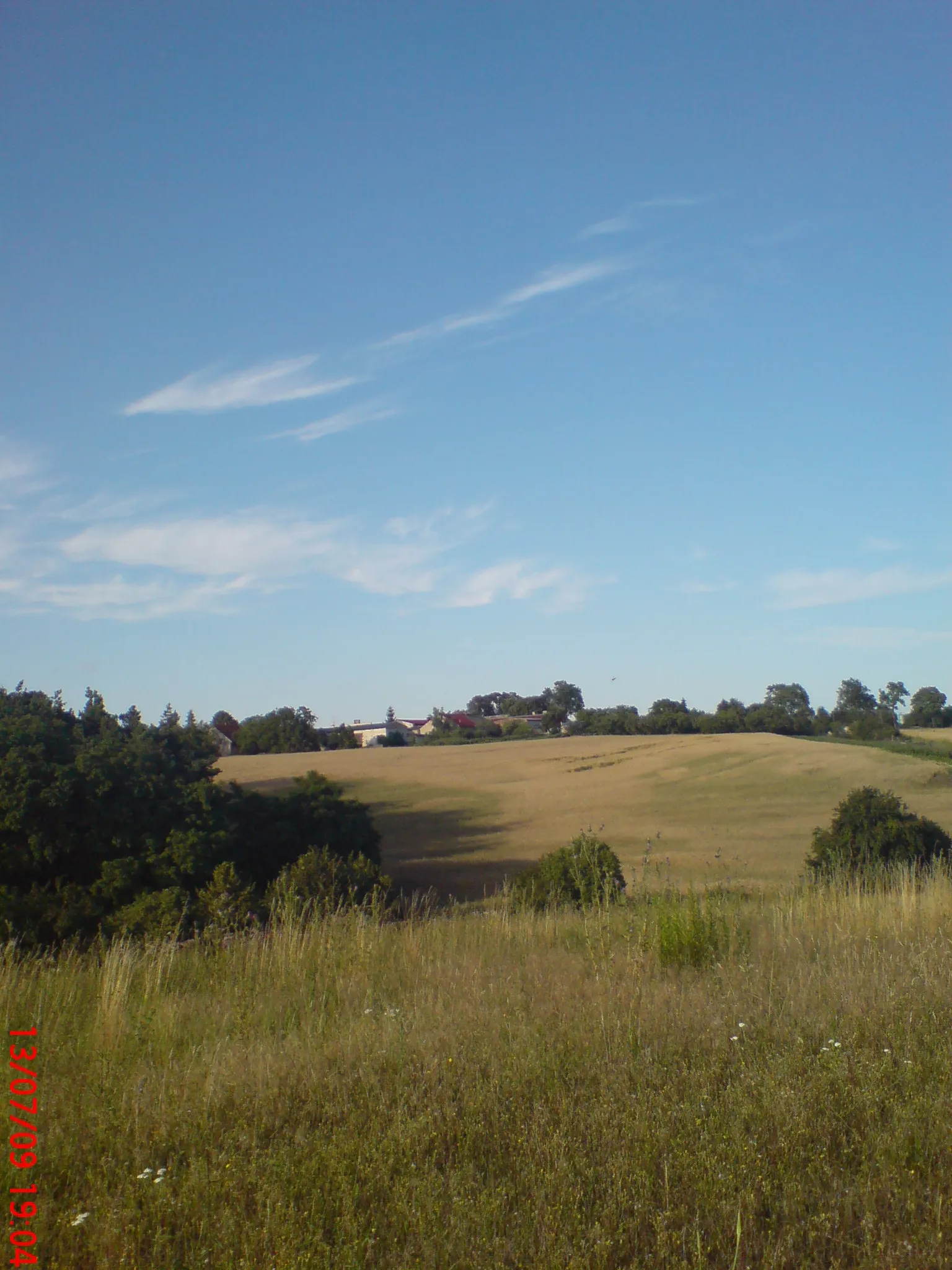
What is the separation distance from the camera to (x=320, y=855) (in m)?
12.6

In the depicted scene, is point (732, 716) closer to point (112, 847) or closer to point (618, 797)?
point (618, 797)

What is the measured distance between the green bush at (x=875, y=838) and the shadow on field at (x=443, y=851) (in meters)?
5.12

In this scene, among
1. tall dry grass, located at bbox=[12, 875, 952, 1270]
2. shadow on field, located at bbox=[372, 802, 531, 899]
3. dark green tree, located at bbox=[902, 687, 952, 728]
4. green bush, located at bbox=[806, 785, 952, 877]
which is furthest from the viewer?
dark green tree, located at bbox=[902, 687, 952, 728]

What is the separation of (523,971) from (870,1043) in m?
2.19

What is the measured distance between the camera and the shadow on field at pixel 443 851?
2088cm

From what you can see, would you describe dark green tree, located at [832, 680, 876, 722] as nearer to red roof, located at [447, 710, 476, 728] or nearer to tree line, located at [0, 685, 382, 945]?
red roof, located at [447, 710, 476, 728]

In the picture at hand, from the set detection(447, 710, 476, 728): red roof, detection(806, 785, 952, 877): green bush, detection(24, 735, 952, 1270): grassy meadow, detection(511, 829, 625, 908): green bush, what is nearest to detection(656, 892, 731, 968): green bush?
detection(24, 735, 952, 1270): grassy meadow

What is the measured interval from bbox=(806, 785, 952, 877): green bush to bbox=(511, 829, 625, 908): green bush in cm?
276

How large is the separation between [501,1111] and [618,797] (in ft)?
124

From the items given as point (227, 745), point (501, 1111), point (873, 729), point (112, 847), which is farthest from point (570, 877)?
point (873, 729)

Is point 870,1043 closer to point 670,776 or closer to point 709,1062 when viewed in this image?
point 709,1062

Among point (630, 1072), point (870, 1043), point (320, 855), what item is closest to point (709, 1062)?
point (630, 1072)

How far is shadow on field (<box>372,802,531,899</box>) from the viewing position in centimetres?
2088
